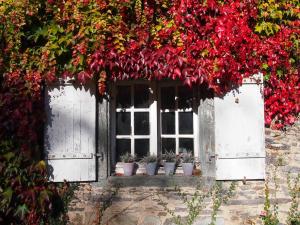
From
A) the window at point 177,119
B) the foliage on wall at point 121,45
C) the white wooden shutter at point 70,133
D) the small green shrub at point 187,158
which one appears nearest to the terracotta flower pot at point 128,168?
the white wooden shutter at point 70,133

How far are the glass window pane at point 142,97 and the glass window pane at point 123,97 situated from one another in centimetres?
10

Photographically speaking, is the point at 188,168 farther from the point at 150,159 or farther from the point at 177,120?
the point at 177,120

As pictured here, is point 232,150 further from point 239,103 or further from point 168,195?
point 168,195

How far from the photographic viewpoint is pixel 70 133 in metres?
5.43

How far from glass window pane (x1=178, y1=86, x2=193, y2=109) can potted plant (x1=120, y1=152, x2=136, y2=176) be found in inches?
37.5

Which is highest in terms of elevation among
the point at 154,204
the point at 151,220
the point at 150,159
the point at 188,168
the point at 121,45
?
the point at 121,45

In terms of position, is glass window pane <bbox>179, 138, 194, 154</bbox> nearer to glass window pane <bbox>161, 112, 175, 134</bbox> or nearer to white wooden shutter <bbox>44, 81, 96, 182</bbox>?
glass window pane <bbox>161, 112, 175, 134</bbox>

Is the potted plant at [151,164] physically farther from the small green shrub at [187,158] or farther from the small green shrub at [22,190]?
the small green shrub at [22,190]

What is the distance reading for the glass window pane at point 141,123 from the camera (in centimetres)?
591

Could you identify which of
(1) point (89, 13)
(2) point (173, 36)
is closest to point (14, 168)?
(1) point (89, 13)

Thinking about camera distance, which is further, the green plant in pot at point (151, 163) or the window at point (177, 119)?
the window at point (177, 119)

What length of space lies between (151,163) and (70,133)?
109cm

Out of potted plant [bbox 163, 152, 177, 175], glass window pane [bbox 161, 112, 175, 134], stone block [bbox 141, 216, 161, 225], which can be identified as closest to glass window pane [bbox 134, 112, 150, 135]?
glass window pane [bbox 161, 112, 175, 134]

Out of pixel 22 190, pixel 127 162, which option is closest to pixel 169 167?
pixel 127 162
